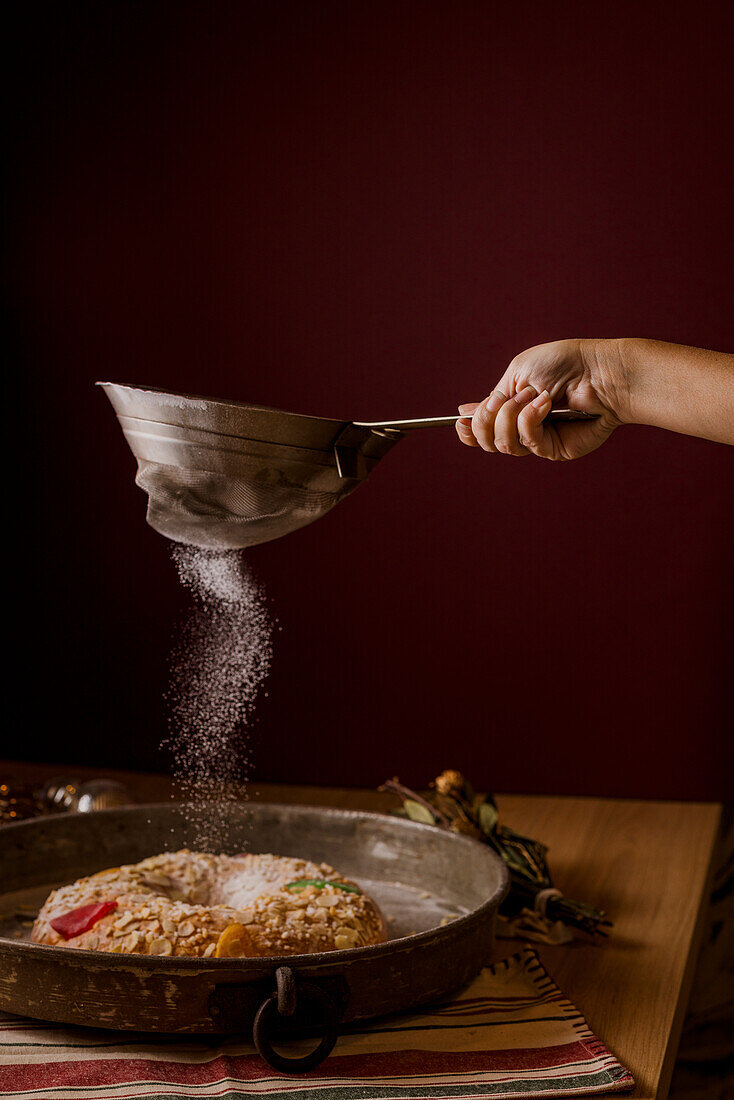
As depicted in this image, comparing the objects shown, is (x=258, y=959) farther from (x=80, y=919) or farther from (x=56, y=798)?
(x=56, y=798)

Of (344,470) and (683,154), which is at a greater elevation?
(683,154)

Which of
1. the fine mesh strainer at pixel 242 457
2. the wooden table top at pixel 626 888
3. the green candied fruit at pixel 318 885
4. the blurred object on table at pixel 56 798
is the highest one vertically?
the fine mesh strainer at pixel 242 457

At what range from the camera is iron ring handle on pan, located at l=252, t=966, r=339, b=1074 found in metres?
0.78

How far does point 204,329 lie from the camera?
6.39 feet

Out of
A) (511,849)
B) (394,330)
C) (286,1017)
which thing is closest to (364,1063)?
(286,1017)

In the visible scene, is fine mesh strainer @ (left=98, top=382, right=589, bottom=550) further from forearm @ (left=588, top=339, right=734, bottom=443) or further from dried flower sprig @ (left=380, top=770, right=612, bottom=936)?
dried flower sprig @ (left=380, top=770, right=612, bottom=936)

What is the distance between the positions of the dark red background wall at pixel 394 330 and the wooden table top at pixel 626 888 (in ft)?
0.58

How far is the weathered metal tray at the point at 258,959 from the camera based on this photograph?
2.62 ft

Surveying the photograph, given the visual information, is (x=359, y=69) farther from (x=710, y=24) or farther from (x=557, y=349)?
(x=557, y=349)

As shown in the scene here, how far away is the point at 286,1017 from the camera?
2.64ft

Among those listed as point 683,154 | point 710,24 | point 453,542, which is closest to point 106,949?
point 453,542

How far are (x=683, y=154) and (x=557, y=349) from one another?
37.7 inches

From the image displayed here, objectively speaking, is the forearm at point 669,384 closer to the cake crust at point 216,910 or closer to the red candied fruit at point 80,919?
the cake crust at point 216,910

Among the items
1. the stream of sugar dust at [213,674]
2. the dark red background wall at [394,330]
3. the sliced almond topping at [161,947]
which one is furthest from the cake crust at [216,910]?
the dark red background wall at [394,330]
